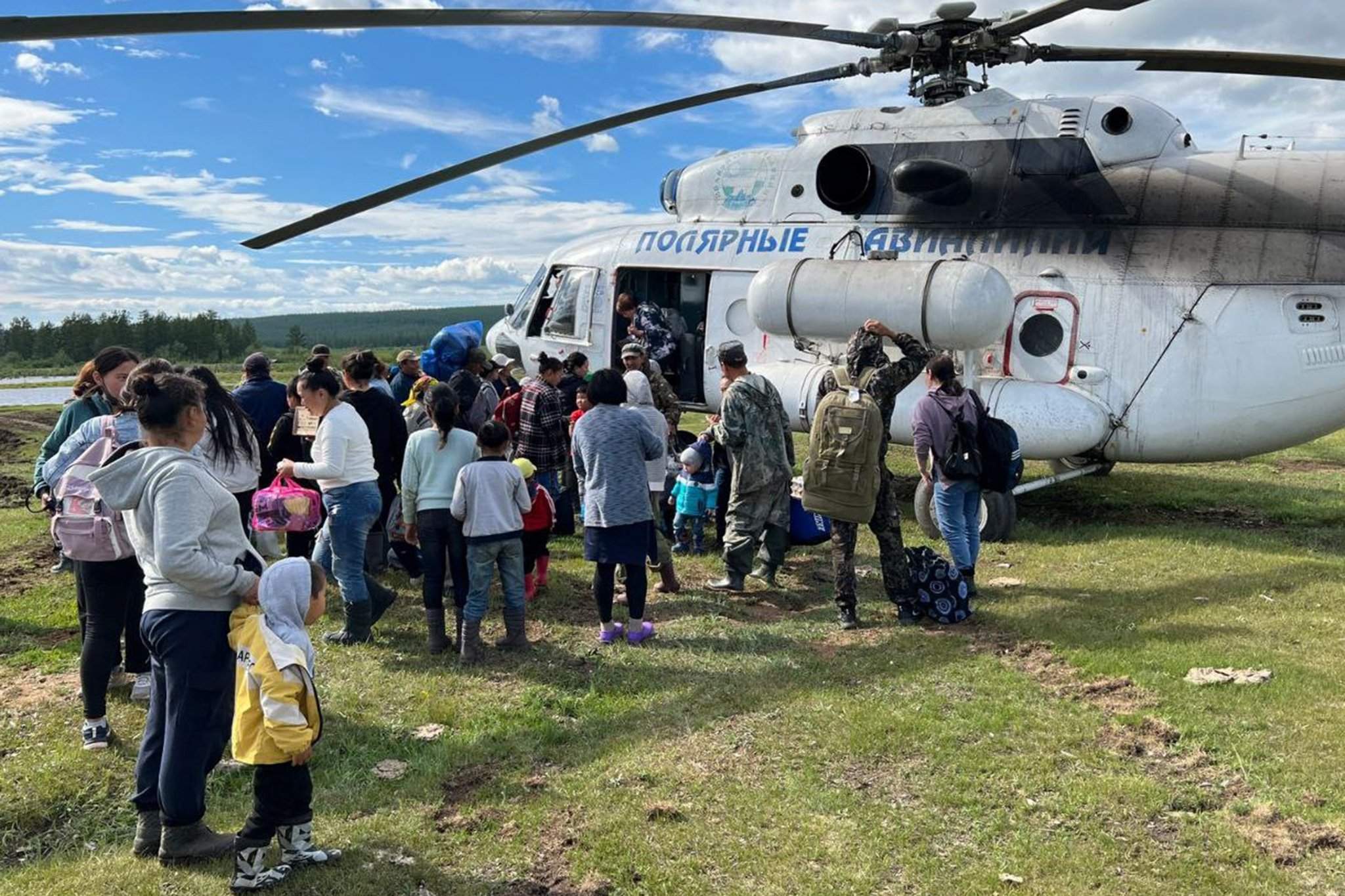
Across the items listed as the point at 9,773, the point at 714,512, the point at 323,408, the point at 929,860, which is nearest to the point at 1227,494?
the point at 714,512

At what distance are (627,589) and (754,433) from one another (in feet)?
5.48

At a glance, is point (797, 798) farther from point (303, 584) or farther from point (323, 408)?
point (323, 408)

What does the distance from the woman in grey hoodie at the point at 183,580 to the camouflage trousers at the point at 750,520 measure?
4129 mm

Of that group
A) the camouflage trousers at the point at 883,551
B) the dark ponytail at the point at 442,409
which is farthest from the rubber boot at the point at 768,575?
the dark ponytail at the point at 442,409

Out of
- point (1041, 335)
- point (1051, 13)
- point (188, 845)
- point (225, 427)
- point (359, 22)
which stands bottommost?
point (188, 845)

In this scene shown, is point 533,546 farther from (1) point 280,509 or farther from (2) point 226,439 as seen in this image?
(2) point 226,439

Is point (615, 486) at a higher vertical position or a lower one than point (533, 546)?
higher

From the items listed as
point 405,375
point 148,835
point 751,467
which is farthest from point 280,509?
point 405,375

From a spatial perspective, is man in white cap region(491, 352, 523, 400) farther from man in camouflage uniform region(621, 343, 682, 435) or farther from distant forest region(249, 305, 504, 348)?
distant forest region(249, 305, 504, 348)

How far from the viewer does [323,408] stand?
226 inches

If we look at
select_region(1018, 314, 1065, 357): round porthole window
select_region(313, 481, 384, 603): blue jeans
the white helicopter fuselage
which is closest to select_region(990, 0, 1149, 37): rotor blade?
the white helicopter fuselage

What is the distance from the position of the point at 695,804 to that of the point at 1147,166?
7.50 meters

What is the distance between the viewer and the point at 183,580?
320 centimetres

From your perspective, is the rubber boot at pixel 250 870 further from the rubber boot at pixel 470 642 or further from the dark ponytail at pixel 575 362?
the dark ponytail at pixel 575 362
